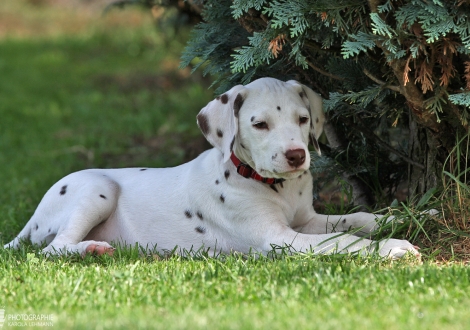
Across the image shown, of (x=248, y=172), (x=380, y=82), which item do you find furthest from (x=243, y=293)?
(x=380, y=82)

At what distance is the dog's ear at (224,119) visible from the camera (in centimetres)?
502

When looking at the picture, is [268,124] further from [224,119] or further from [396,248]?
[396,248]

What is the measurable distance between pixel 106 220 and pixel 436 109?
106 inches

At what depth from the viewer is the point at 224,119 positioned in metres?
5.08

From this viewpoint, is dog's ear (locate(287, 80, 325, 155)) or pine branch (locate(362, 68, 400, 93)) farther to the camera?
dog's ear (locate(287, 80, 325, 155))

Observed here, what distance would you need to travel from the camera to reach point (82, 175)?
5898 mm

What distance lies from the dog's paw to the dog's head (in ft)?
3.53

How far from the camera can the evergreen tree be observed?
4.55 metres

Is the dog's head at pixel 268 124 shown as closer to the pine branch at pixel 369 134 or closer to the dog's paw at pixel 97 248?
the pine branch at pixel 369 134

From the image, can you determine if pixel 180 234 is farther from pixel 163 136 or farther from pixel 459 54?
pixel 163 136

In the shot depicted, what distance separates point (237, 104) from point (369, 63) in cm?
103

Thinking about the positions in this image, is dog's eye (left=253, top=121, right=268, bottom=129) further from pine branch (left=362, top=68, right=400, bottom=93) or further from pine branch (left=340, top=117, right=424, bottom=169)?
pine branch (left=340, top=117, right=424, bottom=169)

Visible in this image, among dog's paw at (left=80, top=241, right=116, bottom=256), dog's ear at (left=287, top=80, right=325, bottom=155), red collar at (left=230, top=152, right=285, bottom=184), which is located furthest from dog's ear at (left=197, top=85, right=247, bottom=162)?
dog's paw at (left=80, top=241, right=116, bottom=256)

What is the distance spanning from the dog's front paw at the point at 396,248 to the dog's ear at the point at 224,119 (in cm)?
123
